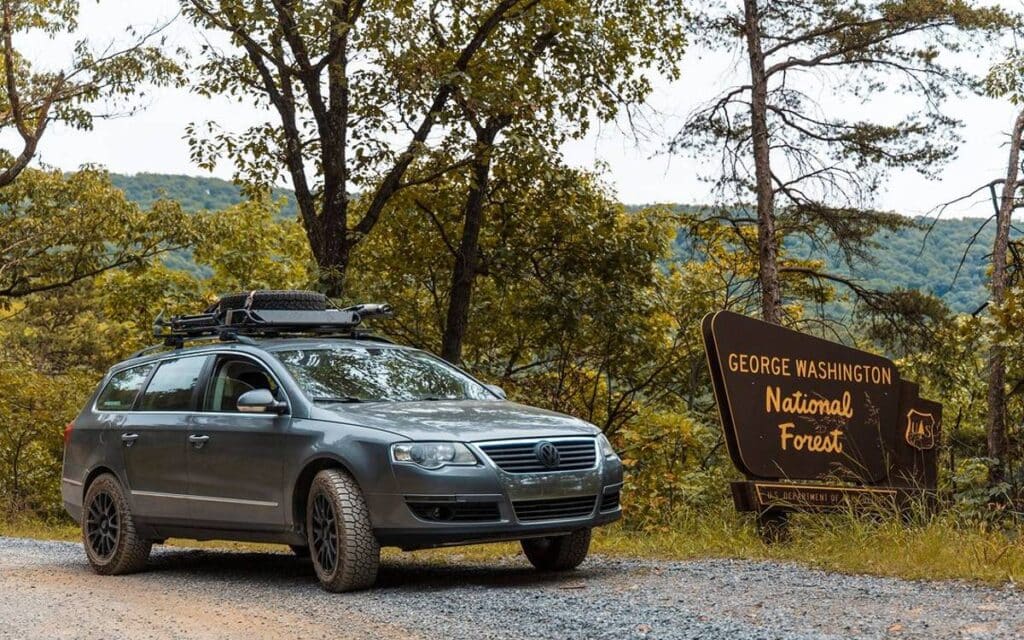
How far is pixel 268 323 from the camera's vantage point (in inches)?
401

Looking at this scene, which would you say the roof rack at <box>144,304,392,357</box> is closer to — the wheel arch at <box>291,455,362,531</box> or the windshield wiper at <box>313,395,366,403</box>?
the windshield wiper at <box>313,395,366,403</box>

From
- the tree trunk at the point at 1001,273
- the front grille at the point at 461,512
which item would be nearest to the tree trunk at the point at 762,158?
the tree trunk at the point at 1001,273

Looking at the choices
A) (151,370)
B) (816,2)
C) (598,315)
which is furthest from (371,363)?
(816,2)

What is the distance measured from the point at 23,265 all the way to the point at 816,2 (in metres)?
17.5

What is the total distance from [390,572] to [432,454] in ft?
6.61

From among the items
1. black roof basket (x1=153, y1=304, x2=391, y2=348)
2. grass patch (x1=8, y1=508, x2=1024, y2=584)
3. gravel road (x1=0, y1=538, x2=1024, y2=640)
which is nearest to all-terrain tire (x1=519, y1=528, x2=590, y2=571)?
gravel road (x1=0, y1=538, x2=1024, y2=640)

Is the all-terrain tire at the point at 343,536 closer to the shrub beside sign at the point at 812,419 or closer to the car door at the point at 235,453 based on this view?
the car door at the point at 235,453

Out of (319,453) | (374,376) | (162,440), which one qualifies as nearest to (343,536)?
(319,453)

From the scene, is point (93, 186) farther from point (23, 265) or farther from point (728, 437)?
point (728, 437)

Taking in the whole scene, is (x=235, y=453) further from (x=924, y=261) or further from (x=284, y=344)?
(x=924, y=261)

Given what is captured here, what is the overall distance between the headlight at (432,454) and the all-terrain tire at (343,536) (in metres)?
0.43

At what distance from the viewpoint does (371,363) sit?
9.71 meters

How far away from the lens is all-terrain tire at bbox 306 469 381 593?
818cm

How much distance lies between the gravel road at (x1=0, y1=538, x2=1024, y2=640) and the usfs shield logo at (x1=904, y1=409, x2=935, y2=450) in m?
3.42
